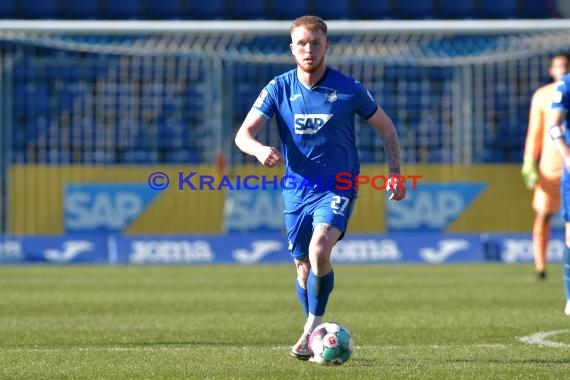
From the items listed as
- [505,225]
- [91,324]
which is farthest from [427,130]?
[91,324]

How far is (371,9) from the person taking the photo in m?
26.5

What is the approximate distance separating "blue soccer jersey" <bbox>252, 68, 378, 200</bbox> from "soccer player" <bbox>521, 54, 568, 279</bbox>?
206 inches

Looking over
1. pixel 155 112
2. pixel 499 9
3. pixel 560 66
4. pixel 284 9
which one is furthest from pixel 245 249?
pixel 499 9

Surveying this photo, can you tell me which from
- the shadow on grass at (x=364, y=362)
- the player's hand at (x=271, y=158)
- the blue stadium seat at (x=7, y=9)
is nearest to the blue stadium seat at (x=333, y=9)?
the blue stadium seat at (x=7, y=9)

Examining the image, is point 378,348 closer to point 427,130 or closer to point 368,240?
point 368,240

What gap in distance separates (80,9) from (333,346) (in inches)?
793

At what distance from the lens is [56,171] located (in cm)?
2067

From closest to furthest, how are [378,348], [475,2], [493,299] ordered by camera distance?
1. [378,348]
2. [493,299]
3. [475,2]

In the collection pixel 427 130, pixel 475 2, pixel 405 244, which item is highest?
pixel 475 2

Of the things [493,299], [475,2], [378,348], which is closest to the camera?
[378,348]

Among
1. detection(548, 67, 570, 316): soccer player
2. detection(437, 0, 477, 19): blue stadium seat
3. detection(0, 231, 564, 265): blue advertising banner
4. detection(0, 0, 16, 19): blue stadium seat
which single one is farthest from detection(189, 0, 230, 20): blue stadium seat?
detection(548, 67, 570, 316): soccer player

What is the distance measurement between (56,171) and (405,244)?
5.72 m

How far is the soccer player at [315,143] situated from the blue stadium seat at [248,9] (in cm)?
1860

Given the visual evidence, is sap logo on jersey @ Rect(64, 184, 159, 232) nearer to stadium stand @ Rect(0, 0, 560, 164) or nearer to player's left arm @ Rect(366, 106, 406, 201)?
stadium stand @ Rect(0, 0, 560, 164)
